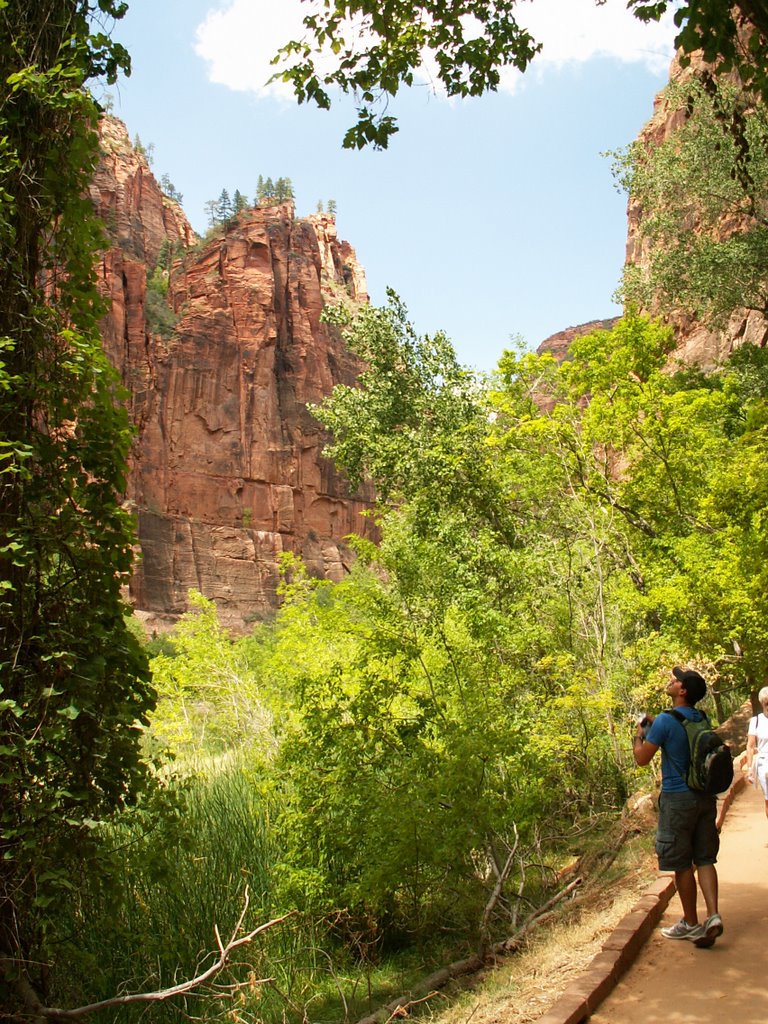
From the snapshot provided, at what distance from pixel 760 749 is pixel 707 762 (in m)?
2.39

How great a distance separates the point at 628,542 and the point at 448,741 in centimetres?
790

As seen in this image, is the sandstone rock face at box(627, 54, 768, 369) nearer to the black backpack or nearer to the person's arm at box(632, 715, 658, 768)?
the person's arm at box(632, 715, 658, 768)

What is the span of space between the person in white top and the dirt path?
2.99 ft

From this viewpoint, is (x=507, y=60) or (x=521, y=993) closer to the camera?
(x=521, y=993)

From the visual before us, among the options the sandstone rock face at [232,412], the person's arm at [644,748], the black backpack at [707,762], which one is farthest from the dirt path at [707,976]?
the sandstone rock face at [232,412]

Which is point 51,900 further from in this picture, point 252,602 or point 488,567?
point 252,602

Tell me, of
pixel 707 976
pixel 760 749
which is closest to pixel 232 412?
pixel 760 749

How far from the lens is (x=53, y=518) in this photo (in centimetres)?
430

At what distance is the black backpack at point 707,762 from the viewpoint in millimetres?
5117

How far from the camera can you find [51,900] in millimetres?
3871

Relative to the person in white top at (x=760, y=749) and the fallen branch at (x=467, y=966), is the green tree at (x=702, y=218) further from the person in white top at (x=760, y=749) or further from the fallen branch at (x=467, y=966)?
the fallen branch at (x=467, y=966)

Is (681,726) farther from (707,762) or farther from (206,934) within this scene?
(206,934)

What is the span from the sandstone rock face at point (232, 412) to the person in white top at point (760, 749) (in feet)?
182

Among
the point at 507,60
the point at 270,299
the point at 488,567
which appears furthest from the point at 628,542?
the point at 270,299
